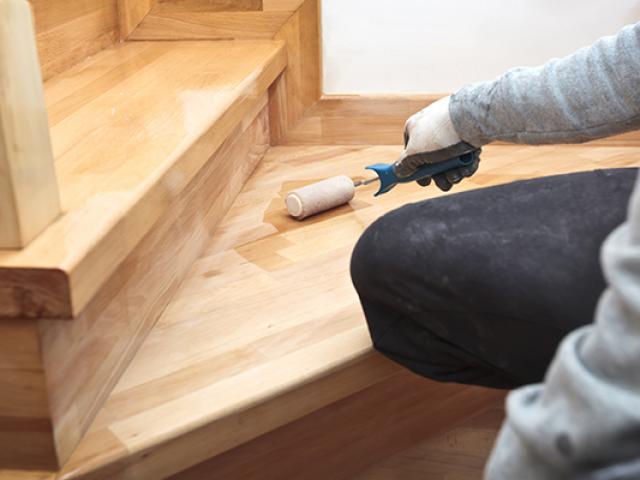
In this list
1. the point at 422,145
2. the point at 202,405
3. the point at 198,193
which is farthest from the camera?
the point at 198,193

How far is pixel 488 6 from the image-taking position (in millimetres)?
1742

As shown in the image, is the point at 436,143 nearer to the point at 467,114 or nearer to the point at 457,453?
A: the point at 467,114

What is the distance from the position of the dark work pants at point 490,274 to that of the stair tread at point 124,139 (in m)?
0.25

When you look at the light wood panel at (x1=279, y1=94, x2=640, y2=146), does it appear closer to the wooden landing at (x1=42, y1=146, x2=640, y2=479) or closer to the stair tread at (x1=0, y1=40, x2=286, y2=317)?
the stair tread at (x1=0, y1=40, x2=286, y2=317)

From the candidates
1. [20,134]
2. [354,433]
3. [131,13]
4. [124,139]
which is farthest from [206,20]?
[20,134]

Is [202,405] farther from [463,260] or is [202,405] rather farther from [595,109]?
[595,109]

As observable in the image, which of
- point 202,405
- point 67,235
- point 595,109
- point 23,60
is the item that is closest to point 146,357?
point 202,405

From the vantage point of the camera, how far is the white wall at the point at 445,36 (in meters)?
1.74

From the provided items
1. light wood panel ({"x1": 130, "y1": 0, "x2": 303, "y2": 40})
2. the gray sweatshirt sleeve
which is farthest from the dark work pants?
light wood panel ({"x1": 130, "y1": 0, "x2": 303, "y2": 40})

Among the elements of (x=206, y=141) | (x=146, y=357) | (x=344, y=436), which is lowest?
(x=344, y=436)

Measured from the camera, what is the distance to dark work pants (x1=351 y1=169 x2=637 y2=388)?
81 centimetres

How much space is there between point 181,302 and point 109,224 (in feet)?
1.06

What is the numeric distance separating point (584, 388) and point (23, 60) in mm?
548

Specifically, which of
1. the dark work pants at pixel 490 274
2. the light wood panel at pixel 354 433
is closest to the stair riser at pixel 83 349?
the light wood panel at pixel 354 433
